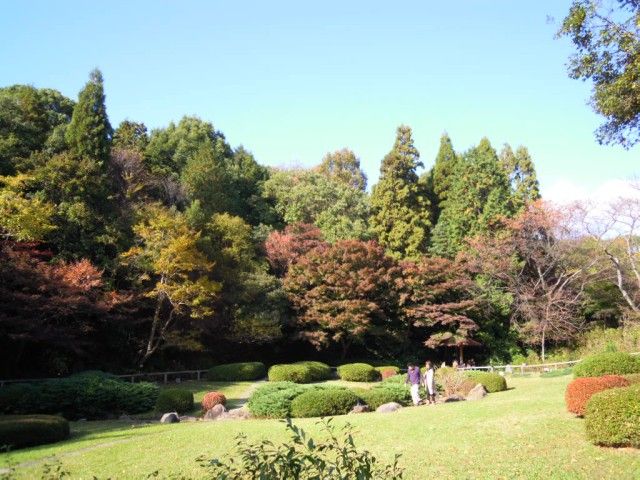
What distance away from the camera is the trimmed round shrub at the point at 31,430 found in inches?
470

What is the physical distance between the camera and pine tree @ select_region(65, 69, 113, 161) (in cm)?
2712

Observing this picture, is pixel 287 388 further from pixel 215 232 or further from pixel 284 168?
pixel 284 168

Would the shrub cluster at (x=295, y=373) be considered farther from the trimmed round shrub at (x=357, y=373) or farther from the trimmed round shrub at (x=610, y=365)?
the trimmed round shrub at (x=610, y=365)

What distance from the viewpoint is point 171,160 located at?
39.4 meters

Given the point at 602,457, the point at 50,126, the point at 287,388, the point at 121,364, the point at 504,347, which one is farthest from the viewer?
the point at 504,347

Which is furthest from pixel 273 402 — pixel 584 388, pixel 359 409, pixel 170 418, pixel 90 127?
pixel 90 127

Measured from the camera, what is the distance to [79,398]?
17.0 metres

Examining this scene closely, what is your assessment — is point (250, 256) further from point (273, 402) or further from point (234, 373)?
point (273, 402)

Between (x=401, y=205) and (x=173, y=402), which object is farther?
(x=401, y=205)

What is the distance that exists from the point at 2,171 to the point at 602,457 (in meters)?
27.0

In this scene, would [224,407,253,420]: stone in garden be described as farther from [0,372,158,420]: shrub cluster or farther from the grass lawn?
[0,372,158,420]: shrub cluster

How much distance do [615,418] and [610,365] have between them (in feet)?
19.3

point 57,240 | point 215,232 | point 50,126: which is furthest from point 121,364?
point 50,126

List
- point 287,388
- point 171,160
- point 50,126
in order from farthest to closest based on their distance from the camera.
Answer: point 171,160
point 50,126
point 287,388
